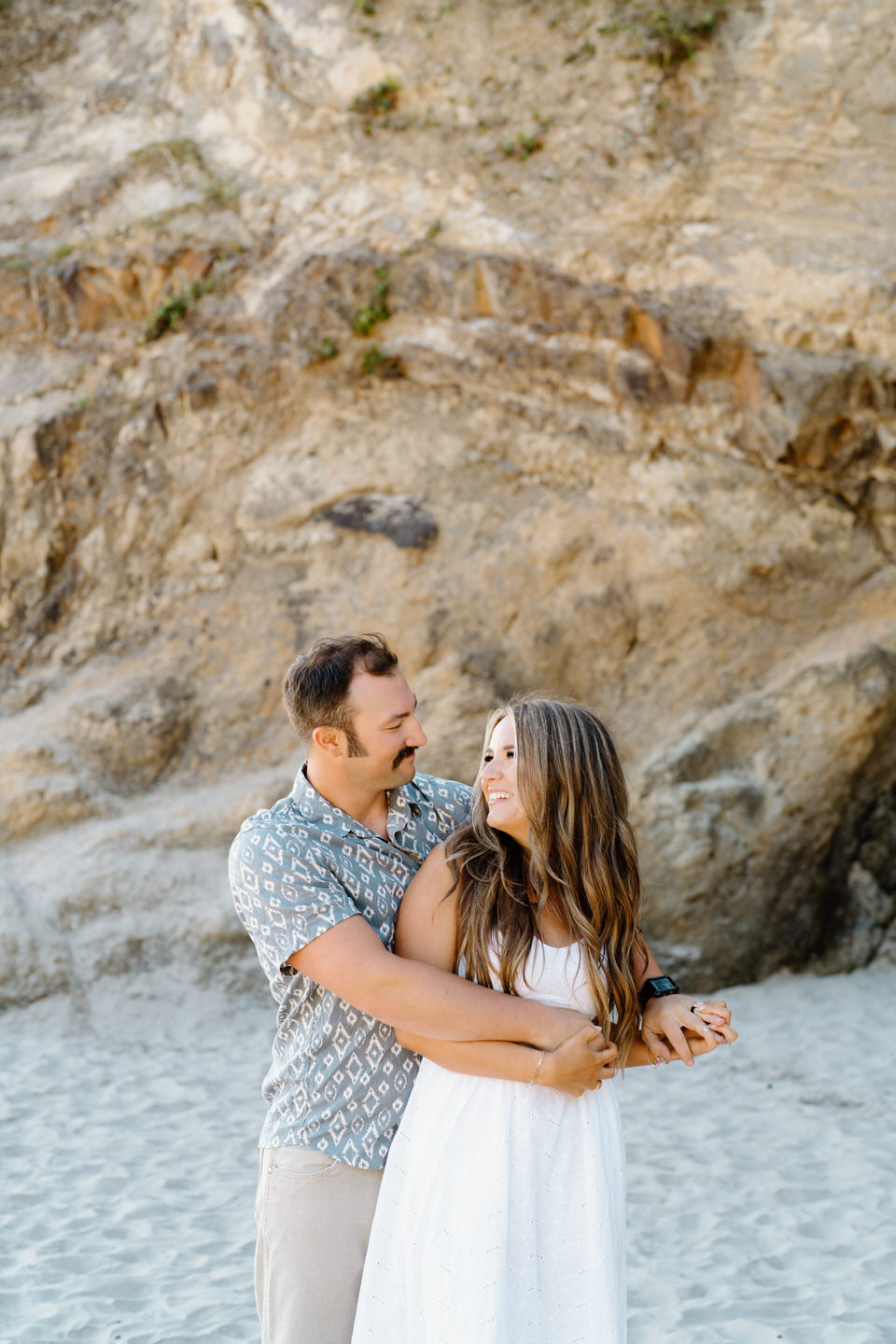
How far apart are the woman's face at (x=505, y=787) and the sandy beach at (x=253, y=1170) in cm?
249

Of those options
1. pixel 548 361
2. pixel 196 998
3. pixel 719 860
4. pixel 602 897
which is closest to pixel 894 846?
pixel 719 860

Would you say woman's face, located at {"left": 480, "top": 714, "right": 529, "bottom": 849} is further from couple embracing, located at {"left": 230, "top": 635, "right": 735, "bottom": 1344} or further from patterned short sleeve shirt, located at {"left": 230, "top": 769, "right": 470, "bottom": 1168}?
patterned short sleeve shirt, located at {"left": 230, "top": 769, "right": 470, "bottom": 1168}

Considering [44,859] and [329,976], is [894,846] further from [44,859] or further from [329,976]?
[329,976]

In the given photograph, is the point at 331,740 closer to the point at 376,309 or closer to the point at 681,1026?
the point at 681,1026

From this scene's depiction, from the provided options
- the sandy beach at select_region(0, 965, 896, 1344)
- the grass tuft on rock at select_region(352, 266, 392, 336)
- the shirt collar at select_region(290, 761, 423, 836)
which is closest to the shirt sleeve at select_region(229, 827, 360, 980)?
the shirt collar at select_region(290, 761, 423, 836)

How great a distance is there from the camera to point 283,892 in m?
A: 2.11

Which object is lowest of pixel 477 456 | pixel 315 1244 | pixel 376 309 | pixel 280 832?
pixel 315 1244

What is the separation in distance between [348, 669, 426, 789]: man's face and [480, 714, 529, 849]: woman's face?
0.17 metres

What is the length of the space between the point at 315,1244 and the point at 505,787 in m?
0.91

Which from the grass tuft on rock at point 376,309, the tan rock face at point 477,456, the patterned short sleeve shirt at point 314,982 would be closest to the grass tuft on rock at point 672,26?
the tan rock face at point 477,456

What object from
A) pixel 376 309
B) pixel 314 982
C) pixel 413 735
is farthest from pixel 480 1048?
pixel 376 309

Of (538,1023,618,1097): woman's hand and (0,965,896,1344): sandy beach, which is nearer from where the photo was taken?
(538,1023,618,1097): woman's hand

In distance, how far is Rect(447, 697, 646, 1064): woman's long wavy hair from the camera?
6.95 ft

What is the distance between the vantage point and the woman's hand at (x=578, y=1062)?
1958 millimetres
